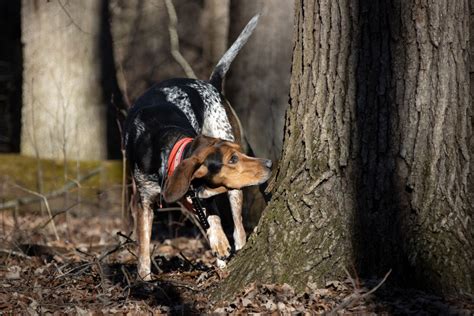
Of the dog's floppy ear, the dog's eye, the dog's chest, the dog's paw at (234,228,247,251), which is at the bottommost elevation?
the dog's paw at (234,228,247,251)

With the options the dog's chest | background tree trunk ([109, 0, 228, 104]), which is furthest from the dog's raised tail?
background tree trunk ([109, 0, 228, 104])

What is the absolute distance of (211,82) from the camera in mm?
8375

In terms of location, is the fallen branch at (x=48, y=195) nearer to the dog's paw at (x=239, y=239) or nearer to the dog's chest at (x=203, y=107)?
the dog's chest at (x=203, y=107)


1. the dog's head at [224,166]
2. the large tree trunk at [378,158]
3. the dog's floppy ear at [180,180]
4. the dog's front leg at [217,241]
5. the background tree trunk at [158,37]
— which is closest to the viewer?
the large tree trunk at [378,158]

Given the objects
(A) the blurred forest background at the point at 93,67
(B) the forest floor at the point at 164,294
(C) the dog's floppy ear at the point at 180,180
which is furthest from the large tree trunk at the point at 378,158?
(A) the blurred forest background at the point at 93,67

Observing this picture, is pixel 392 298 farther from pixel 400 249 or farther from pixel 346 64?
pixel 346 64

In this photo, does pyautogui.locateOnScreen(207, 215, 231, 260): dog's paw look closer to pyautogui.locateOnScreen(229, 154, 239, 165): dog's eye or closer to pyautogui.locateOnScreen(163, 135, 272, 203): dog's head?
pyautogui.locateOnScreen(163, 135, 272, 203): dog's head

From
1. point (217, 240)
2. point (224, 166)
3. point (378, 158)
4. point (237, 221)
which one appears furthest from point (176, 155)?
point (378, 158)

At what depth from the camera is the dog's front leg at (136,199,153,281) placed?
661cm

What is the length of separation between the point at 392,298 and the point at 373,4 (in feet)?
5.82

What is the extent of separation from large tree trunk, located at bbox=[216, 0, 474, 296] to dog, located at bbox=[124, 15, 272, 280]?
1069mm

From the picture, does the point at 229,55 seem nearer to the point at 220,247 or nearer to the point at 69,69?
the point at 220,247

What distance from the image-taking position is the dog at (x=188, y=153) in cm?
623

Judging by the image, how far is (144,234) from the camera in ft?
22.8
